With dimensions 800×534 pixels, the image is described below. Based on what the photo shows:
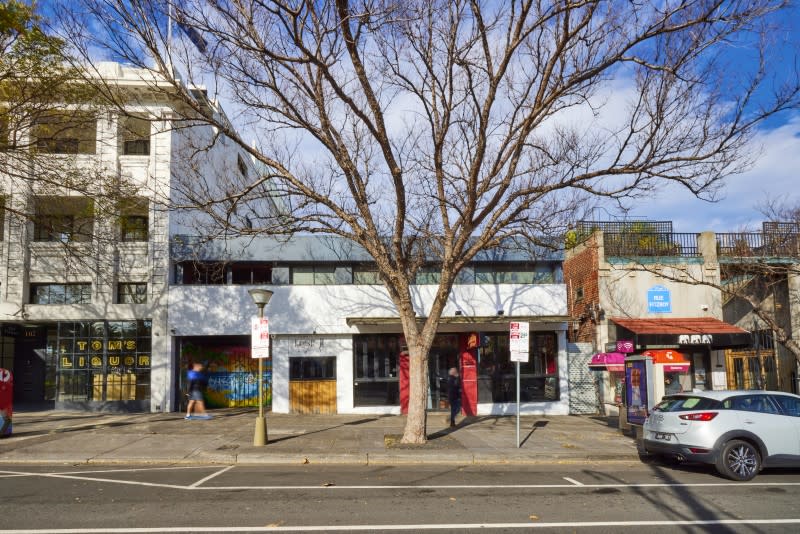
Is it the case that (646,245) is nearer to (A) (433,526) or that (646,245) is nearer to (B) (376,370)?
(B) (376,370)

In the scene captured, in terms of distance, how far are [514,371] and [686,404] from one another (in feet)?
30.5

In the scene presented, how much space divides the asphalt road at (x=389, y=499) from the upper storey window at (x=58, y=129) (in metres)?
8.17

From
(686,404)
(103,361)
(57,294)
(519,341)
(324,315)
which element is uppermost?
(57,294)

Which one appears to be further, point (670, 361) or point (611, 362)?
point (611, 362)

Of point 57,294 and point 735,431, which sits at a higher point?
point 57,294

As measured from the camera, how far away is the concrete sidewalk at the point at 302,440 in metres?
12.3

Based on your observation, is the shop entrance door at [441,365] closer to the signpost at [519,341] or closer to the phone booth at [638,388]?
the phone booth at [638,388]

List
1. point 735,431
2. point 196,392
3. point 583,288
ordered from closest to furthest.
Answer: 1. point 735,431
2. point 196,392
3. point 583,288

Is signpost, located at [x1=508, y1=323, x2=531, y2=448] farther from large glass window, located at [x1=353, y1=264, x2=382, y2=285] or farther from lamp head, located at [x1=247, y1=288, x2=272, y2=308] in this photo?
large glass window, located at [x1=353, y1=264, x2=382, y2=285]

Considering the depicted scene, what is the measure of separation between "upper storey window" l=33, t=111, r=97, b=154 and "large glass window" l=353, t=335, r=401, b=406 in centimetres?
982

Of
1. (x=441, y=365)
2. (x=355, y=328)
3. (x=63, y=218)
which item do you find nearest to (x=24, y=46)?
(x=63, y=218)

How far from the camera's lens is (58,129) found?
1642 cm

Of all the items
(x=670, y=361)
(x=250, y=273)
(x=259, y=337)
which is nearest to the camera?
(x=259, y=337)

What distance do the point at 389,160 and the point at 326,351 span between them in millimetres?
9258
